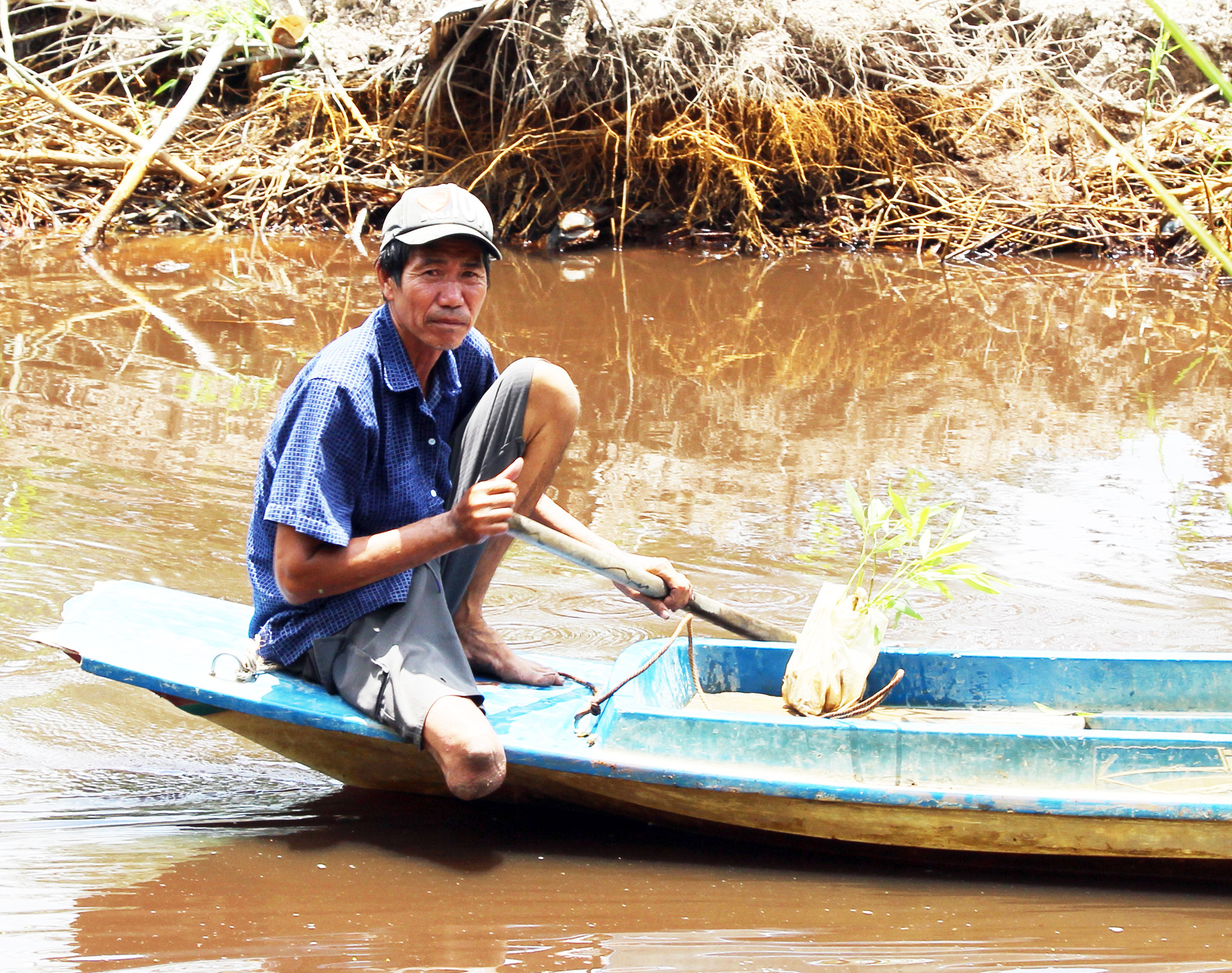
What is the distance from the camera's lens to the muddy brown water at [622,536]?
2303 millimetres

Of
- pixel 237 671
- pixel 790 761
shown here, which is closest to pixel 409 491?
pixel 237 671

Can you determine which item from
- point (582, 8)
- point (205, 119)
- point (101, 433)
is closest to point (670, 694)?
point (101, 433)

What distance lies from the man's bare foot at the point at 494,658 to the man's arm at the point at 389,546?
485 mm

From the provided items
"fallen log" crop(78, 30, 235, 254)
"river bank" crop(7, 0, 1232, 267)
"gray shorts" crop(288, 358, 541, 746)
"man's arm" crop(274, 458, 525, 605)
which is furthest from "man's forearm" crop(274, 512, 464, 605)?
"fallen log" crop(78, 30, 235, 254)

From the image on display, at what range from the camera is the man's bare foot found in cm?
286

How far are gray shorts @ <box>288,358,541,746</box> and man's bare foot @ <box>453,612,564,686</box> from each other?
0.22ft

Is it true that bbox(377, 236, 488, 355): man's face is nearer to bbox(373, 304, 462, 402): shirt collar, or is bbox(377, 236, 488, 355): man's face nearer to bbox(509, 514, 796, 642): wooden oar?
bbox(373, 304, 462, 402): shirt collar

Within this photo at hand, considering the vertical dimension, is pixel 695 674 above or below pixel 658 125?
below

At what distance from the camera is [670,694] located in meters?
2.90

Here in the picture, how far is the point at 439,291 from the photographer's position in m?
2.52

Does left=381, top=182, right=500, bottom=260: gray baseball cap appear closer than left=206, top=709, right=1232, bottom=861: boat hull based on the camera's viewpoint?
No

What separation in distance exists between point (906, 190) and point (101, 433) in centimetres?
648

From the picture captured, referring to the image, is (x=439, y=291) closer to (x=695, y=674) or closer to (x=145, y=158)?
(x=695, y=674)

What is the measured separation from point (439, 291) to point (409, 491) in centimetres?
39
